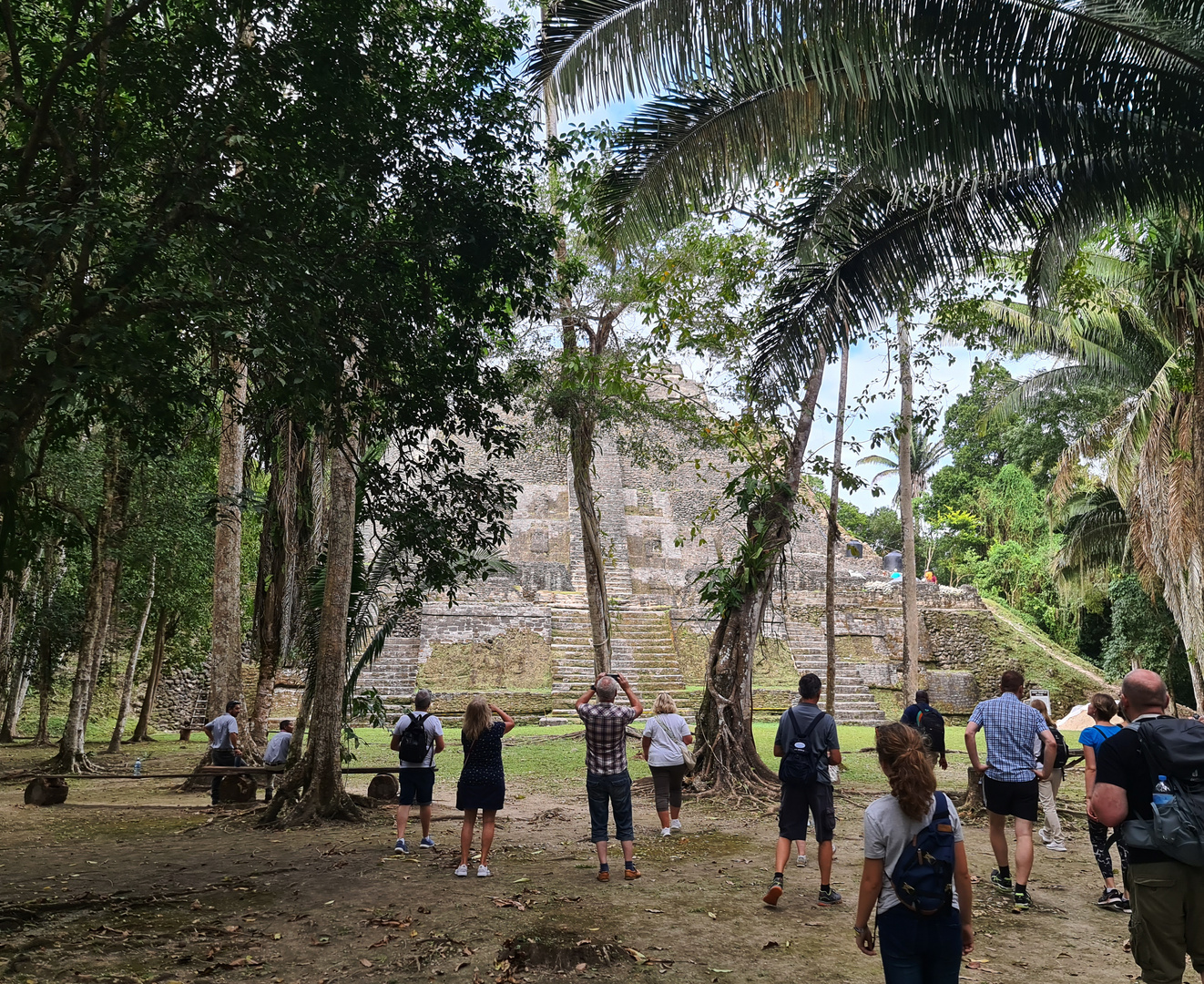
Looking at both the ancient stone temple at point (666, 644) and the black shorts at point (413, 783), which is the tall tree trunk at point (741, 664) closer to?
the black shorts at point (413, 783)

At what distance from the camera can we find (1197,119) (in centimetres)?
564

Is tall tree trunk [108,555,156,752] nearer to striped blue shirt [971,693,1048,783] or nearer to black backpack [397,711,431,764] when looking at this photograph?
black backpack [397,711,431,764]

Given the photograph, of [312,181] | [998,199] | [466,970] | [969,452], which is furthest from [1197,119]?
[969,452]

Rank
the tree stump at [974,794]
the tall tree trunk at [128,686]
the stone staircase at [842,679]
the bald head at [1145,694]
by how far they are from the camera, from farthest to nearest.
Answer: the stone staircase at [842,679]
the tall tree trunk at [128,686]
the tree stump at [974,794]
the bald head at [1145,694]

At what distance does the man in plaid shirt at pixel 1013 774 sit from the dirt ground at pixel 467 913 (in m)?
0.25

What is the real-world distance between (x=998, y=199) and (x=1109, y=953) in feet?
18.5

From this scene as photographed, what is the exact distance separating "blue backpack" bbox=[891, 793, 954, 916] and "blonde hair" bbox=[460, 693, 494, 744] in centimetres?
344

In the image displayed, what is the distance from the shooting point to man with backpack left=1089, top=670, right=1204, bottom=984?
3082mm

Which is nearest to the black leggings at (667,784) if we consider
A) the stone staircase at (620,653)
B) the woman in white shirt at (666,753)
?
the woman in white shirt at (666,753)

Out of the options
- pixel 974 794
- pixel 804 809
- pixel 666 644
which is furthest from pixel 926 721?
pixel 666 644

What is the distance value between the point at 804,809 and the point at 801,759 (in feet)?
1.20

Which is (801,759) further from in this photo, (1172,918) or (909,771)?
(909,771)

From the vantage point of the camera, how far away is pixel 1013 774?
545cm

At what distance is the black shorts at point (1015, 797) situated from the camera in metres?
5.39
